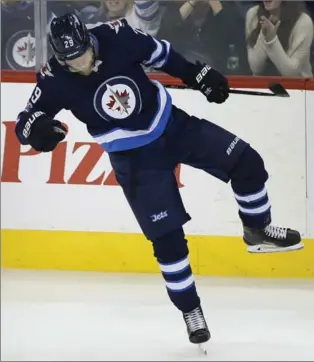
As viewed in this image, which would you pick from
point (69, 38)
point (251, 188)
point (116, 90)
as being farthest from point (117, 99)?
point (251, 188)

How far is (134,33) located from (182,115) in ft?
0.98

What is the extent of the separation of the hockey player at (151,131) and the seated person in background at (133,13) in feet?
4.33

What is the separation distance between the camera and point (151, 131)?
2.76 meters

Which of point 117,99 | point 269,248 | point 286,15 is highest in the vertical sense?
point 117,99

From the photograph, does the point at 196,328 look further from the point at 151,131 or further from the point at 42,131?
the point at 42,131

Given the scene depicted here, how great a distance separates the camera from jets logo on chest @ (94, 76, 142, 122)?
2693mm

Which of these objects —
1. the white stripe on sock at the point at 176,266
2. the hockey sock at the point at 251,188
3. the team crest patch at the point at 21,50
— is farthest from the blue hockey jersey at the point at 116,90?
the team crest patch at the point at 21,50

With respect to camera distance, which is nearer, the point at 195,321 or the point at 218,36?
the point at 195,321

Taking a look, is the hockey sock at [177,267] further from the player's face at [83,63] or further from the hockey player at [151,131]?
the player's face at [83,63]

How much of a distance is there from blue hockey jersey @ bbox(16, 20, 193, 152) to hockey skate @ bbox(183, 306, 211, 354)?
588mm

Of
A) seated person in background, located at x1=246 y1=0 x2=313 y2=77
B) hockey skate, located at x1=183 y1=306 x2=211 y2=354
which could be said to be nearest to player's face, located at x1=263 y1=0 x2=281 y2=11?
seated person in background, located at x1=246 y1=0 x2=313 y2=77

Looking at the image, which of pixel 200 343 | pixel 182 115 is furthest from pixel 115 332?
pixel 182 115

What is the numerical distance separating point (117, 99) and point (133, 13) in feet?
4.91

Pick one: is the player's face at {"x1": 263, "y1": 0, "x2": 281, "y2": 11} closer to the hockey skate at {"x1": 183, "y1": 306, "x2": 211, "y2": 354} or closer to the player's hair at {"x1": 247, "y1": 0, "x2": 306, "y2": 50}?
the player's hair at {"x1": 247, "y1": 0, "x2": 306, "y2": 50}
